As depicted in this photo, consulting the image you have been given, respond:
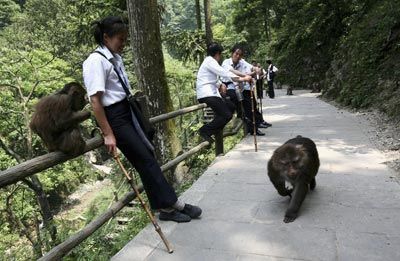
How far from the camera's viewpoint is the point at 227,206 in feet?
14.8

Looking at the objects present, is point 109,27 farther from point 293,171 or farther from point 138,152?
point 293,171

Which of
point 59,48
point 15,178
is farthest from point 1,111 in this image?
point 59,48

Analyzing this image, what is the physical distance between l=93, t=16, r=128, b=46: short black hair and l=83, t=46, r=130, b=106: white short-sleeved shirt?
128 millimetres

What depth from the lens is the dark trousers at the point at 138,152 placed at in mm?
3649

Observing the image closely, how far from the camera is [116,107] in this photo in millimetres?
3631

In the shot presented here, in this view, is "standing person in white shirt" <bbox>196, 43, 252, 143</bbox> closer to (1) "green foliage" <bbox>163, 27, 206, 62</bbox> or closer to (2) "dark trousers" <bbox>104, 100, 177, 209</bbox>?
(2) "dark trousers" <bbox>104, 100, 177, 209</bbox>

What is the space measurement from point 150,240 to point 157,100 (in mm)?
3320

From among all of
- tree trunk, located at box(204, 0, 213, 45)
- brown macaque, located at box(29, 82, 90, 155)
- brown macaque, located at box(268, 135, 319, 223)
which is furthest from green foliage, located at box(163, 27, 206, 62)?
brown macaque, located at box(29, 82, 90, 155)

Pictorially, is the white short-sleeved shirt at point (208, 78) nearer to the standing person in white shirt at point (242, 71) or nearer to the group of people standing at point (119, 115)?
the standing person in white shirt at point (242, 71)

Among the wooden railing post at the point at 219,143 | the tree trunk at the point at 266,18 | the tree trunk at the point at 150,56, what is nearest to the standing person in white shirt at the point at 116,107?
the tree trunk at the point at 150,56

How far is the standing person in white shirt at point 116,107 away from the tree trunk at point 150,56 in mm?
2846

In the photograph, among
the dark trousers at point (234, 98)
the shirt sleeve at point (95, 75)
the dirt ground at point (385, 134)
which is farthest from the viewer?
the dark trousers at point (234, 98)

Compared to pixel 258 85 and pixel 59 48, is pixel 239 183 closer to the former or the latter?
pixel 258 85

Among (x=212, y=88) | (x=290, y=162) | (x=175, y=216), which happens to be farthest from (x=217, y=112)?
(x=175, y=216)
